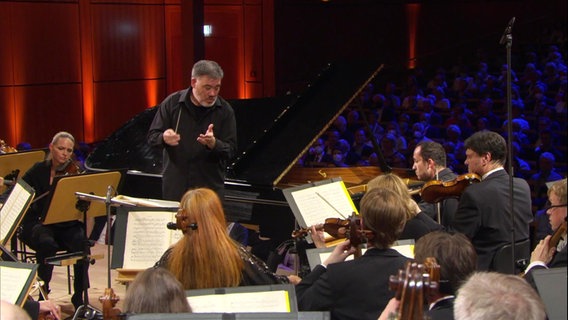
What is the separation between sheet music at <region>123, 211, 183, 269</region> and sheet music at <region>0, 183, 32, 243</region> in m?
0.69

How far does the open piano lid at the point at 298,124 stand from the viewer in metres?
6.32

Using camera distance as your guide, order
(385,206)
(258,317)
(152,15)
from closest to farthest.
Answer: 1. (258,317)
2. (385,206)
3. (152,15)

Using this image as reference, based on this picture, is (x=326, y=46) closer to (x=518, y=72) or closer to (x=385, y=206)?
(x=518, y=72)

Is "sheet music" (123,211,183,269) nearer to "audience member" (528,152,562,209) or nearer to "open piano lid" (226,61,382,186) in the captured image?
"open piano lid" (226,61,382,186)

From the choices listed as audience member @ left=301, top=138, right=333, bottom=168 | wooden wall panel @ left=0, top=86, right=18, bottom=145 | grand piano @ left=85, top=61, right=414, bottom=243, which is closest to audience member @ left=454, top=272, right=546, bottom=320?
grand piano @ left=85, top=61, right=414, bottom=243

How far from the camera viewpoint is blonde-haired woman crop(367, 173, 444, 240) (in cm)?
438

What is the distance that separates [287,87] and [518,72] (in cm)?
355

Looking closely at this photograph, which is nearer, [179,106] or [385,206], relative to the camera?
[385,206]

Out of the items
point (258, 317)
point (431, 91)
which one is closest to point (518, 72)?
point (431, 91)

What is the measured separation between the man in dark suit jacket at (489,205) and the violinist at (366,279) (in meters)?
1.34

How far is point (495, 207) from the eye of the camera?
4.70m

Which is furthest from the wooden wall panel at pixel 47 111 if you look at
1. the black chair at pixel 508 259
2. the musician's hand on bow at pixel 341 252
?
the musician's hand on bow at pixel 341 252

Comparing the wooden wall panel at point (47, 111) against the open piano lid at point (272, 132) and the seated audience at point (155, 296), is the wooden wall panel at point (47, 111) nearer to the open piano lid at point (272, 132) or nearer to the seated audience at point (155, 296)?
the open piano lid at point (272, 132)

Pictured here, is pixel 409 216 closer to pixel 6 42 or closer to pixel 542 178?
pixel 542 178
